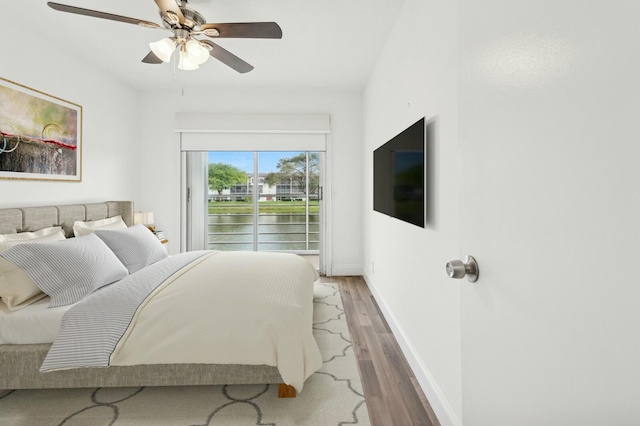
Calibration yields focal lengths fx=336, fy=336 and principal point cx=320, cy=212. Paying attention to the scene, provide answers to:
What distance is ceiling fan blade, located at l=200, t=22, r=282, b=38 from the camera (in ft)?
6.97

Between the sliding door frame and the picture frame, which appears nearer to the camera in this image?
the picture frame

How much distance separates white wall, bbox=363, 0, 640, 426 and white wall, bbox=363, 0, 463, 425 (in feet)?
1.96

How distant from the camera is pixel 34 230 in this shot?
2.79m

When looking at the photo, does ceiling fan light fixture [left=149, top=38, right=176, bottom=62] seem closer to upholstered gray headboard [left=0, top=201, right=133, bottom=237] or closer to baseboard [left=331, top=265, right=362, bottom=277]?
upholstered gray headboard [left=0, top=201, right=133, bottom=237]

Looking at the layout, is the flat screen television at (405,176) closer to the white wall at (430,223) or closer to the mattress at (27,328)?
the white wall at (430,223)

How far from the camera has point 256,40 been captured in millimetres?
3131

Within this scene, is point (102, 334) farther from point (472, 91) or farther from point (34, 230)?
point (472, 91)

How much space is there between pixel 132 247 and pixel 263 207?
2345 millimetres

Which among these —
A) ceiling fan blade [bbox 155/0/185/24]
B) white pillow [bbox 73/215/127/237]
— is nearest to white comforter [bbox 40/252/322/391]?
white pillow [bbox 73/215/127/237]

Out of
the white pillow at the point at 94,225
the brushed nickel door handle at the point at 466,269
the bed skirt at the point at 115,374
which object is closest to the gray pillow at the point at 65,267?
the bed skirt at the point at 115,374

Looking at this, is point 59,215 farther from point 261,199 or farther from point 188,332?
point 261,199

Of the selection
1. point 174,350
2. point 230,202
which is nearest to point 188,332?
point 174,350

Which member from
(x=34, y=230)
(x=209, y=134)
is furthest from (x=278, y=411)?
(x=209, y=134)

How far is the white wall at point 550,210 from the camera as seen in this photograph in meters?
0.43
